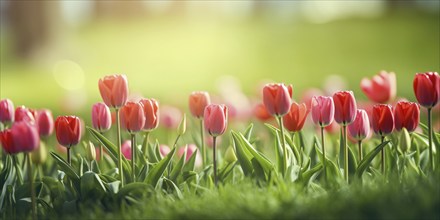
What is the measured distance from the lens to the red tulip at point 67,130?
2.37 meters

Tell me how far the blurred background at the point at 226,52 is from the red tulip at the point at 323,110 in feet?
18.3

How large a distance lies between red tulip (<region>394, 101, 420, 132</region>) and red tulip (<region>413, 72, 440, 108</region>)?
2.7 inches

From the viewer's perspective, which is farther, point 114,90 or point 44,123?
point 44,123

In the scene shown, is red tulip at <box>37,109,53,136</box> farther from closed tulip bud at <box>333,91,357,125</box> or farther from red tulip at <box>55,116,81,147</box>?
closed tulip bud at <box>333,91,357,125</box>

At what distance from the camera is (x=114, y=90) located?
2.32m

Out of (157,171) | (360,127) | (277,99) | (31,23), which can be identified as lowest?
(157,171)

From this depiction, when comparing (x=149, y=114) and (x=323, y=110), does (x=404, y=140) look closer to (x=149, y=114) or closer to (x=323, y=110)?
(x=323, y=110)

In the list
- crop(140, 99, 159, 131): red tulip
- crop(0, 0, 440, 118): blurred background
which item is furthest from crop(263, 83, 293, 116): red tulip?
crop(0, 0, 440, 118): blurred background

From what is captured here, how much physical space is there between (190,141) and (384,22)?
9.32 meters

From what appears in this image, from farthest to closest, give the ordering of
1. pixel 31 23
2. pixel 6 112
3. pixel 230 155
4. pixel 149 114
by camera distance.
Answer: pixel 31 23 → pixel 6 112 → pixel 230 155 → pixel 149 114

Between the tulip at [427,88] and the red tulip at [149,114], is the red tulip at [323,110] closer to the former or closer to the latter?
the tulip at [427,88]

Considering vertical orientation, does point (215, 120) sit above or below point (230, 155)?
above

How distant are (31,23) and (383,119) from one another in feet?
34.8

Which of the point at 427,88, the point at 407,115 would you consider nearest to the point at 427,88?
the point at 427,88
